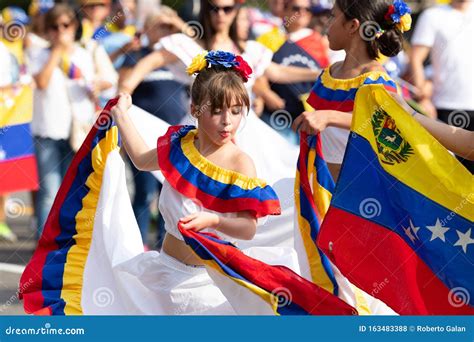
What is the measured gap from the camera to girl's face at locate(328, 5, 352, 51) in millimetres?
6957

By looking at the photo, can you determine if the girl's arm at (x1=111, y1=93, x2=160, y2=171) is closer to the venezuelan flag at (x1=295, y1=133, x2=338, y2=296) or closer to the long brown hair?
the venezuelan flag at (x1=295, y1=133, x2=338, y2=296)

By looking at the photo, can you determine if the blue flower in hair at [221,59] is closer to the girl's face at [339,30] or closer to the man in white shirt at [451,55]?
the girl's face at [339,30]

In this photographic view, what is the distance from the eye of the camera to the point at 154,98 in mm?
9891

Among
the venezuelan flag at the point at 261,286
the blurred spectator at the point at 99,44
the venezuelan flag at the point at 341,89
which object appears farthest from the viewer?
the blurred spectator at the point at 99,44

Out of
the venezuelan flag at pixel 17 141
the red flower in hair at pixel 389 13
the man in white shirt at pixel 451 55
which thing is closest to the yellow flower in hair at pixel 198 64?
the red flower in hair at pixel 389 13

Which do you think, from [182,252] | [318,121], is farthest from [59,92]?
[182,252]

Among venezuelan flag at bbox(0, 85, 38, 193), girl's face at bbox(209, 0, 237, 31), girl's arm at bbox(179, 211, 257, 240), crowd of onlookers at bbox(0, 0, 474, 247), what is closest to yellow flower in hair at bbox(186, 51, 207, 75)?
girl's arm at bbox(179, 211, 257, 240)

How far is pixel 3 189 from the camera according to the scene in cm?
1099

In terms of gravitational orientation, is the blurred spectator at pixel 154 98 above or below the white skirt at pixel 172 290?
below

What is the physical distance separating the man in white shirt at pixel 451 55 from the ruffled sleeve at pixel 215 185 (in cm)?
409

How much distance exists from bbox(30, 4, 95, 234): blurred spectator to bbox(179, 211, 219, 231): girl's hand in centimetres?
457

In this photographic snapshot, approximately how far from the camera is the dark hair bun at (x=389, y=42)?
6.89m

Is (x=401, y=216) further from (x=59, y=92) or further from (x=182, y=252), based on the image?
(x=59, y=92)

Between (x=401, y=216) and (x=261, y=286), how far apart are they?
763 millimetres
